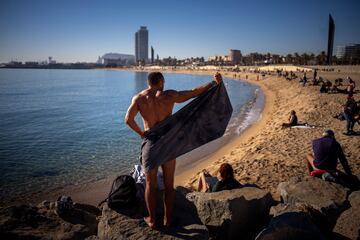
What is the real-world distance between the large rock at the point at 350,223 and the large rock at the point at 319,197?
211mm

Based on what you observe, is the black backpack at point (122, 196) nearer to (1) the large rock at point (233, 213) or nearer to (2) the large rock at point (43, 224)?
(2) the large rock at point (43, 224)

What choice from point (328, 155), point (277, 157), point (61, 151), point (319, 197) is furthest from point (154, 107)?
point (61, 151)

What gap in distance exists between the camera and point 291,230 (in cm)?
297

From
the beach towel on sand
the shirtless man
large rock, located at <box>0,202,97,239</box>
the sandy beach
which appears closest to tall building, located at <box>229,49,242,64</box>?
the sandy beach

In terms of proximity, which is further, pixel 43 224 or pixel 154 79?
pixel 43 224

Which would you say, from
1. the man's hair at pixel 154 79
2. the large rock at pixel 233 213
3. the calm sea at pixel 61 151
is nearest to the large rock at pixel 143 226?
the large rock at pixel 233 213

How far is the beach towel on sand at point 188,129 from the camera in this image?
3281 mm

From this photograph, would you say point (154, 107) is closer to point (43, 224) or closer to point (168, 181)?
point (168, 181)

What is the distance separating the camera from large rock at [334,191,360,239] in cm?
329

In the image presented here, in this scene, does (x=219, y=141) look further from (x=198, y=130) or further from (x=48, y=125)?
(x=48, y=125)

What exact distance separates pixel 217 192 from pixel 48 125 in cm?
1888

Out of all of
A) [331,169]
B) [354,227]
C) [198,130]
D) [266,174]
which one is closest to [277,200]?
[331,169]

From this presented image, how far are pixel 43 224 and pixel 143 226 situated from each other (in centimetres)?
167

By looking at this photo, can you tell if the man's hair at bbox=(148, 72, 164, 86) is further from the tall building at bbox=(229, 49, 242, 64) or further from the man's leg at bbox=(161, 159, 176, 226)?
the tall building at bbox=(229, 49, 242, 64)
